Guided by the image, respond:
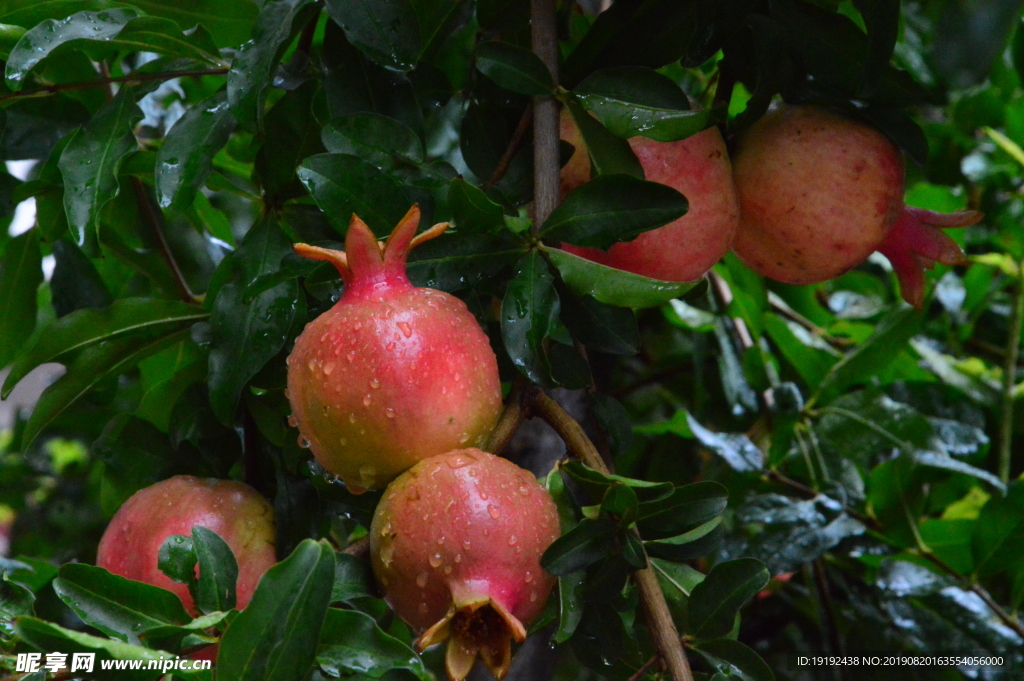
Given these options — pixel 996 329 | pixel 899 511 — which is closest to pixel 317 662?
pixel 899 511

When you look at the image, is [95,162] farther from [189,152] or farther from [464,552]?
[464,552]

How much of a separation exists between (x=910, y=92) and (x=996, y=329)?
88cm

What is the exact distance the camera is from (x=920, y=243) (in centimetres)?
79

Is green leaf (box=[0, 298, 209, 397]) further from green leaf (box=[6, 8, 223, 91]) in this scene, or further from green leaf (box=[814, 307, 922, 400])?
green leaf (box=[814, 307, 922, 400])

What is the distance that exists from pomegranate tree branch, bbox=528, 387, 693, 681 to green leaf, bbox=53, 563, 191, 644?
0.25 meters

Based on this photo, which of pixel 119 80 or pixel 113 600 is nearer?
pixel 113 600

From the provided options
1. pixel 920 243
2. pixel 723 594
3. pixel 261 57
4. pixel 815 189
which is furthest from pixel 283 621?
pixel 920 243

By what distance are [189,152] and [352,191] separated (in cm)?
15

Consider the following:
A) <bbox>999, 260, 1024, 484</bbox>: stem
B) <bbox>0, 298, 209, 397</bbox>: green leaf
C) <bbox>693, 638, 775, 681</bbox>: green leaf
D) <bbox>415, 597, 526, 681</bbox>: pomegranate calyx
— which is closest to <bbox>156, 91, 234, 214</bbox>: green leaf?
<bbox>0, 298, 209, 397</bbox>: green leaf

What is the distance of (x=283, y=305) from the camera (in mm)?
676

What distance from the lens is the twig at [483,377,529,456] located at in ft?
1.90

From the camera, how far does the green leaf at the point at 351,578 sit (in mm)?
540

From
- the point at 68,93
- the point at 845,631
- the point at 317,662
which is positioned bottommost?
the point at 845,631

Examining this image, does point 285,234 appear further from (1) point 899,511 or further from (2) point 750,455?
(1) point 899,511
